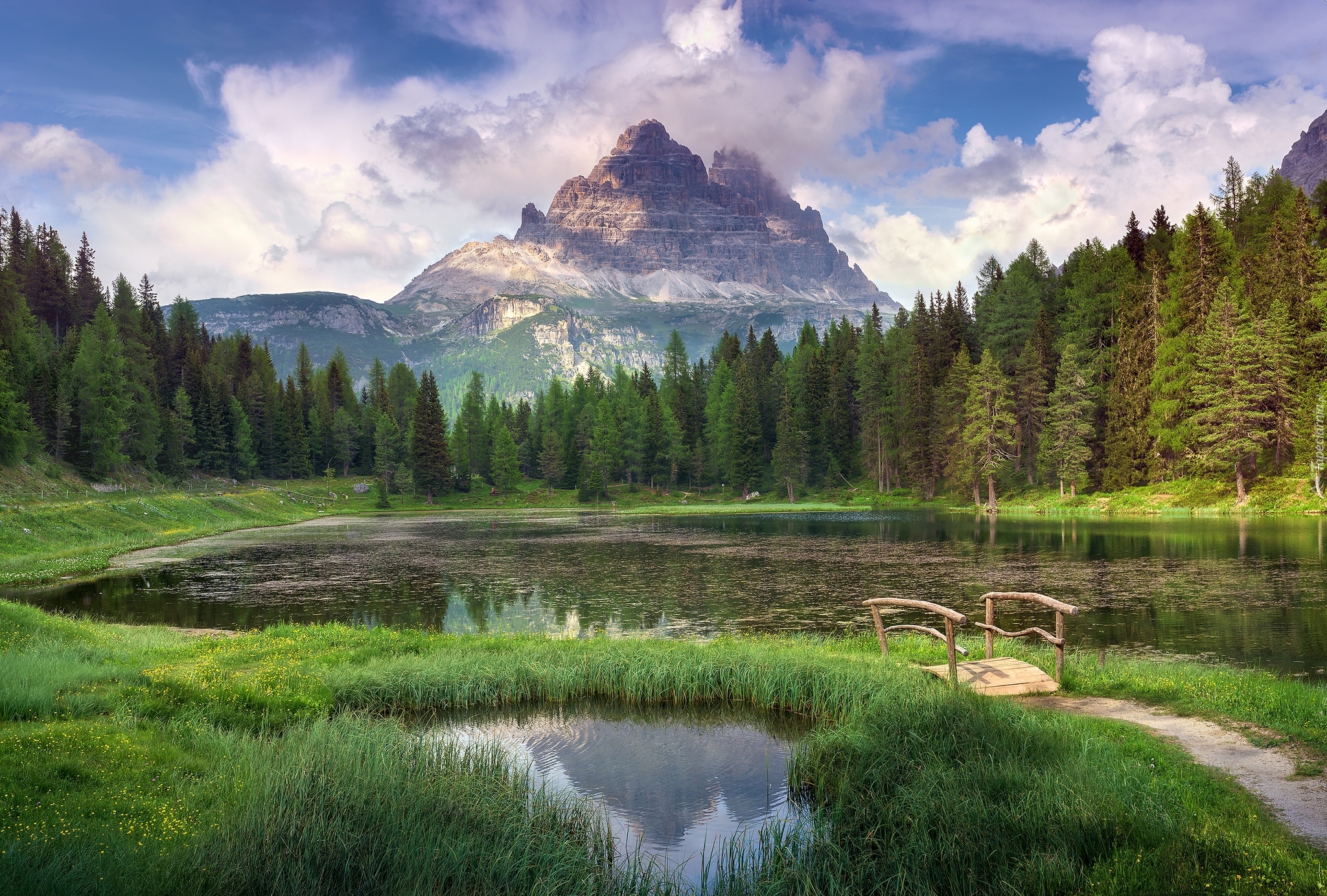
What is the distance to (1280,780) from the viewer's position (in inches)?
348

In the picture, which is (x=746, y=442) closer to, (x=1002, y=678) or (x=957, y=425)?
(x=957, y=425)

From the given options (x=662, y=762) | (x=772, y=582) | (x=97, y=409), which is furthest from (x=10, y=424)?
(x=662, y=762)

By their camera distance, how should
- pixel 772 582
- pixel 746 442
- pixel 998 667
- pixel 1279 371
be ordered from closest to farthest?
1. pixel 998 667
2. pixel 772 582
3. pixel 1279 371
4. pixel 746 442

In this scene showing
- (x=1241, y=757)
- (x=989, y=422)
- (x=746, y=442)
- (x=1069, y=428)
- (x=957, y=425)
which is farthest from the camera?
(x=746, y=442)

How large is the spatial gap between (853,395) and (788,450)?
67.2ft

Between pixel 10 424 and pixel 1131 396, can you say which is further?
pixel 1131 396

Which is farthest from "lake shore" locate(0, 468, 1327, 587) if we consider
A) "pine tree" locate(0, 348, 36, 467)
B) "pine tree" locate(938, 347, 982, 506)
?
"pine tree" locate(938, 347, 982, 506)

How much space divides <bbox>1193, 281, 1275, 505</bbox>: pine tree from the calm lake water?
727cm

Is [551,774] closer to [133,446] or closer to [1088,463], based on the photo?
[1088,463]

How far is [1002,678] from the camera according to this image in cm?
1380

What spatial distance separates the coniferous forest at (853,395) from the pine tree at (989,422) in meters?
0.35

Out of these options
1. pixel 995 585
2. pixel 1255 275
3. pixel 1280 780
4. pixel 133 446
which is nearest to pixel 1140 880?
pixel 1280 780

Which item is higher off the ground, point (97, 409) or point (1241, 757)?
point (97, 409)

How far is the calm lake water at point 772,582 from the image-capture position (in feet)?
76.0
